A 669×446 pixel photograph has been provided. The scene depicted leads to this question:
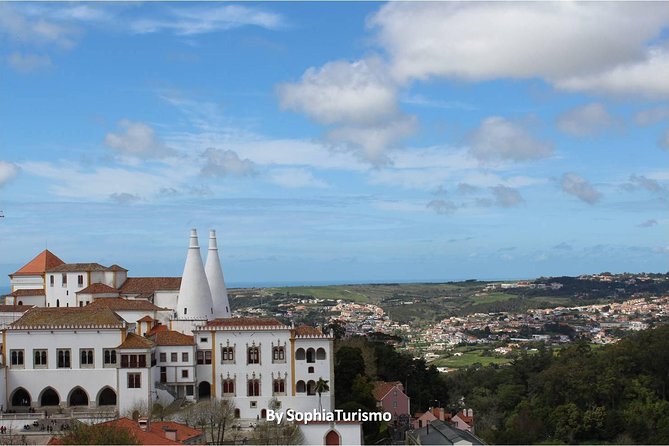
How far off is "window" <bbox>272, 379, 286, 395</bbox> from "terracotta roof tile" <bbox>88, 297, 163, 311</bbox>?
8613mm

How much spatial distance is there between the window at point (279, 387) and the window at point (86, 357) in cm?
884

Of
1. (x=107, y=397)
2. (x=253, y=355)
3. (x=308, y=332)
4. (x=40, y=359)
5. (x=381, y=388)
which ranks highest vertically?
(x=308, y=332)

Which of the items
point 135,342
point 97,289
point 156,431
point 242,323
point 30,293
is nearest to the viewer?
point 156,431

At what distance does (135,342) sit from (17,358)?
5952 mm

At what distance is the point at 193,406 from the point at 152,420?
8.78 ft

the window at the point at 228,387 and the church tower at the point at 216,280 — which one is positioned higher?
the church tower at the point at 216,280

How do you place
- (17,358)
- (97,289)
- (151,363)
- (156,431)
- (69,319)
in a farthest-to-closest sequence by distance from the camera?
1. (97,289)
2. (69,319)
3. (17,358)
4. (151,363)
5. (156,431)

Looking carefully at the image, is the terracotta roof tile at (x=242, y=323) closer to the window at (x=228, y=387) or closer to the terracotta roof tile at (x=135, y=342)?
the window at (x=228, y=387)

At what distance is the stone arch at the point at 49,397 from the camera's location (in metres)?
44.2

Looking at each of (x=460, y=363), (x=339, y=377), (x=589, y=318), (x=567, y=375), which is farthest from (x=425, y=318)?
(x=339, y=377)

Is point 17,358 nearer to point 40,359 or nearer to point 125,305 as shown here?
point 40,359

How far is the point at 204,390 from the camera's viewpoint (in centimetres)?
4584

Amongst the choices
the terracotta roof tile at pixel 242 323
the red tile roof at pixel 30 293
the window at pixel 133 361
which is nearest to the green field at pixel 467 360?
the red tile roof at pixel 30 293

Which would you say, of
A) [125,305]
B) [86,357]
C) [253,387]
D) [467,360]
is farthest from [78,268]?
[467,360]
